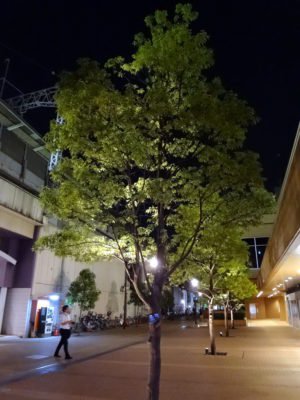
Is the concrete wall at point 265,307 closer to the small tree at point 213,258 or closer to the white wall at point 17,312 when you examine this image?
the small tree at point 213,258

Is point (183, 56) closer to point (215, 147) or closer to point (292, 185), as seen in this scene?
point (215, 147)

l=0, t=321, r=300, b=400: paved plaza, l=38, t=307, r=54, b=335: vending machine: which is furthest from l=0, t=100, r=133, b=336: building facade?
l=0, t=321, r=300, b=400: paved plaza

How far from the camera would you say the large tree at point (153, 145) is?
5.71 meters

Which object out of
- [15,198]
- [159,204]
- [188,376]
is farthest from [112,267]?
[159,204]

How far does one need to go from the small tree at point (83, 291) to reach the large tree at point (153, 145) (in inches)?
746

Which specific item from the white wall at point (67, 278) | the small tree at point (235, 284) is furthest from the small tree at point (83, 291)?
the small tree at point (235, 284)

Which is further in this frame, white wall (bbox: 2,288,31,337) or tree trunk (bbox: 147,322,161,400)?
white wall (bbox: 2,288,31,337)

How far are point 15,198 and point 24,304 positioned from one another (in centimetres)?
627

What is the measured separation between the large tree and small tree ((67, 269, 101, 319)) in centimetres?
1895

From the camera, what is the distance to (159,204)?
242 inches

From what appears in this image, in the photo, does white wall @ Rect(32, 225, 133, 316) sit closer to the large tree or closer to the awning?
the awning

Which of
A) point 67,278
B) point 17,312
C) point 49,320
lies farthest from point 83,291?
point 17,312

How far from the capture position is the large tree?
18.7ft

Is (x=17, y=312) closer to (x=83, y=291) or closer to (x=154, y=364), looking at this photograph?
(x=83, y=291)
